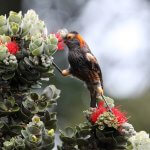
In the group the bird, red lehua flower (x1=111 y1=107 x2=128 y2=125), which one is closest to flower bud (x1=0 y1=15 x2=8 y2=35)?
the bird

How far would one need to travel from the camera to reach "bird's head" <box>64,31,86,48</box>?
2.94m

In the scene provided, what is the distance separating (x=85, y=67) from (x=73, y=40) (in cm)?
12

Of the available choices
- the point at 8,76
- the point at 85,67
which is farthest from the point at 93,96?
the point at 8,76

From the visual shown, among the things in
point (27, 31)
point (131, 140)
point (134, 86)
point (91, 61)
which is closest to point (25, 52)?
point (27, 31)

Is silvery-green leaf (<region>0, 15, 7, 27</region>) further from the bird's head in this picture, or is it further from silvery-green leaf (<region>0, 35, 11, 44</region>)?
the bird's head

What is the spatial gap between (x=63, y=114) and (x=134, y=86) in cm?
155

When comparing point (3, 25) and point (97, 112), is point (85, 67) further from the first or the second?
point (3, 25)

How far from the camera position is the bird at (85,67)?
290cm

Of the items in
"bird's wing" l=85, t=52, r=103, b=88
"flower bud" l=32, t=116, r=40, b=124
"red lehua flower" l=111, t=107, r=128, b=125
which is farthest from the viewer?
"bird's wing" l=85, t=52, r=103, b=88

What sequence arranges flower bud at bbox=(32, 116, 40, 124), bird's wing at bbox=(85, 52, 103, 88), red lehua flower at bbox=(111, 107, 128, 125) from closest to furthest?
flower bud at bbox=(32, 116, 40, 124) → red lehua flower at bbox=(111, 107, 128, 125) → bird's wing at bbox=(85, 52, 103, 88)

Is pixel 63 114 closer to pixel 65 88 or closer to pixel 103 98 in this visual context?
pixel 65 88

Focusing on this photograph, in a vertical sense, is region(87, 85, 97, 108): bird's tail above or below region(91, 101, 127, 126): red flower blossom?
above

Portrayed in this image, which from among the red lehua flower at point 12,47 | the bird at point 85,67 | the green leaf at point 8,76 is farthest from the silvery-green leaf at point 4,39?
the bird at point 85,67

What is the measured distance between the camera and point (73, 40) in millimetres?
2947
